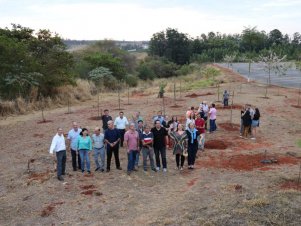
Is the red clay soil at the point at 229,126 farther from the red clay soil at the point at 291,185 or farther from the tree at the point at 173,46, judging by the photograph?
the tree at the point at 173,46

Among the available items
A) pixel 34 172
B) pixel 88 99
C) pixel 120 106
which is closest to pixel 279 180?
pixel 34 172

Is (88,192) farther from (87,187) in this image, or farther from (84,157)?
(84,157)

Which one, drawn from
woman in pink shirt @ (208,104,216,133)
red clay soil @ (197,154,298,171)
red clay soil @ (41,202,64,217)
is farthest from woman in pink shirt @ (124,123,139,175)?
woman in pink shirt @ (208,104,216,133)

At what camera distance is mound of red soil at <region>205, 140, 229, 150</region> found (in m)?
14.7

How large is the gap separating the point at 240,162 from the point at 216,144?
2393 millimetres

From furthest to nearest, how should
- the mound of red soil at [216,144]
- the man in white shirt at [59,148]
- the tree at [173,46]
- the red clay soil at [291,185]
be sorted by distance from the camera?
the tree at [173,46] → the mound of red soil at [216,144] → the man in white shirt at [59,148] → the red clay soil at [291,185]

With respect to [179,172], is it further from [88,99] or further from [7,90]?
[88,99]

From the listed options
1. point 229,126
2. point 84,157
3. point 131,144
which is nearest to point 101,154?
point 84,157

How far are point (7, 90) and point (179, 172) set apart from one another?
18131 millimetres

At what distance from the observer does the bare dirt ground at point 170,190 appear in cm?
862

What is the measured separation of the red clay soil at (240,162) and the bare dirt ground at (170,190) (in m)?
0.03

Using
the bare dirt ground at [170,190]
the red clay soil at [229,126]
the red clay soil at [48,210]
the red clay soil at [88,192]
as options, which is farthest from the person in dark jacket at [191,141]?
the red clay soil at [229,126]

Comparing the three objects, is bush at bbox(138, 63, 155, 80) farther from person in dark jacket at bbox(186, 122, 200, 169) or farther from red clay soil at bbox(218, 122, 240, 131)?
person in dark jacket at bbox(186, 122, 200, 169)

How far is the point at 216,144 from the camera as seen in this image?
15078 millimetres
